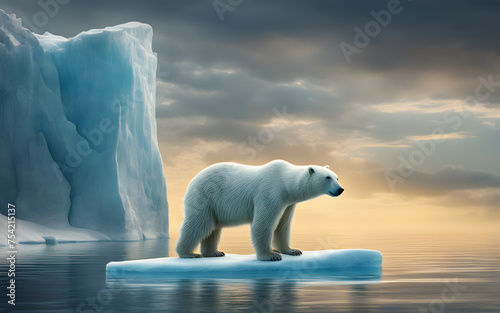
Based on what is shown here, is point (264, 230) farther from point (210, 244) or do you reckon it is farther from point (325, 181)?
point (210, 244)

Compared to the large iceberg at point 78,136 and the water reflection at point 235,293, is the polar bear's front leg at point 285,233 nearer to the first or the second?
the water reflection at point 235,293

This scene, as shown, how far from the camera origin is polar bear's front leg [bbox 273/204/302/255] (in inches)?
453

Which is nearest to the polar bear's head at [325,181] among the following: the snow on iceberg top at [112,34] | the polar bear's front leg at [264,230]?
the polar bear's front leg at [264,230]

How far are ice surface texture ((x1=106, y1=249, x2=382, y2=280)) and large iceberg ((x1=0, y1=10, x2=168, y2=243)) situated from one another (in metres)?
23.4

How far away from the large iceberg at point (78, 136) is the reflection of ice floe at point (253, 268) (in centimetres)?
2339

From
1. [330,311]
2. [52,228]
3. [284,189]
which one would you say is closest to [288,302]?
[330,311]

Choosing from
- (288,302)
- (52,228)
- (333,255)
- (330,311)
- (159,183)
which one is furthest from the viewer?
(159,183)

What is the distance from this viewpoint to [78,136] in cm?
3534

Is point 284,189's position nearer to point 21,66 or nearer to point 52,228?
point 52,228

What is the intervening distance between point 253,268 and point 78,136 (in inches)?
1052

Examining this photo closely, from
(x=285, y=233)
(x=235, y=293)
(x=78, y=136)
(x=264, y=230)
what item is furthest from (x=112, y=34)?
(x=235, y=293)

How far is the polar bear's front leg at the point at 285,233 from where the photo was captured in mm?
11508

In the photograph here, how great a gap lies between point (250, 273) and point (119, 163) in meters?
26.1

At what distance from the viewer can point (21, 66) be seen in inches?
1348
